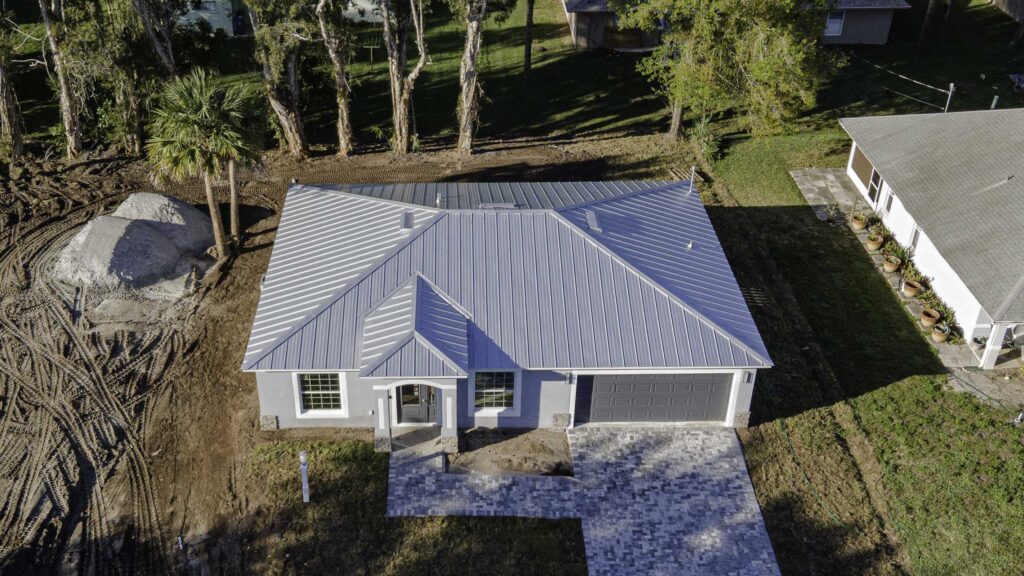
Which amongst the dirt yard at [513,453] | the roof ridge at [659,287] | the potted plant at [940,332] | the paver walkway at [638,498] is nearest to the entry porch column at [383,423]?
the paver walkway at [638,498]

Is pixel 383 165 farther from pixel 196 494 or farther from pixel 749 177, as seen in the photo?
pixel 196 494

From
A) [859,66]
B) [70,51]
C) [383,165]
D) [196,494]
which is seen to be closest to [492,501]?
[196,494]

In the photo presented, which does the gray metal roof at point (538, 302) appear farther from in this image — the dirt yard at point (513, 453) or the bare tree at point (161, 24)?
the bare tree at point (161, 24)

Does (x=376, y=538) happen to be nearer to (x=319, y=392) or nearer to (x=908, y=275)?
(x=319, y=392)

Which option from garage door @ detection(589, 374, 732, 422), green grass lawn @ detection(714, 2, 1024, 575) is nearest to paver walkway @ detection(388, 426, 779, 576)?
garage door @ detection(589, 374, 732, 422)

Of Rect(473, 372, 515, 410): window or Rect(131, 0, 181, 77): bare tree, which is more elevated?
Rect(131, 0, 181, 77): bare tree

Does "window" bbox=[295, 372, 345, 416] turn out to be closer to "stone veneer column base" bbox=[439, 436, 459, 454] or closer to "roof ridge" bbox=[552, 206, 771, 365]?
"stone veneer column base" bbox=[439, 436, 459, 454]
